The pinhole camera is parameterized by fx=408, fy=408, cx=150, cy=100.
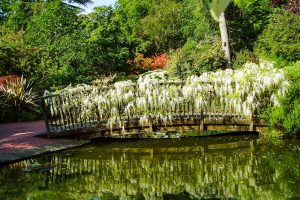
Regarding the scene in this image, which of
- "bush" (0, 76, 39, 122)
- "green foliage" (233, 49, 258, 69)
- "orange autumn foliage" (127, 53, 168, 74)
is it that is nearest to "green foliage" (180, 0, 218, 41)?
"orange autumn foliage" (127, 53, 168, 74)

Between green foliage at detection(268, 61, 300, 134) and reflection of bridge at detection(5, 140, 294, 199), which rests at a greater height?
green foliage at detection(268, 61, 300, 134)

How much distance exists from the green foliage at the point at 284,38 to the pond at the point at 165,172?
8.80m

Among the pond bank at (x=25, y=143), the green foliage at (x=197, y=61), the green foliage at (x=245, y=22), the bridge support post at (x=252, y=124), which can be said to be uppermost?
the green foliage at (x=245, y=22)

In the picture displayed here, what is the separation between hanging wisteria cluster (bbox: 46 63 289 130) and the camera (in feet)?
34.6

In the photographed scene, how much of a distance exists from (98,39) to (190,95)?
8238 mm

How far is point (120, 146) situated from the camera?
35.1 ft

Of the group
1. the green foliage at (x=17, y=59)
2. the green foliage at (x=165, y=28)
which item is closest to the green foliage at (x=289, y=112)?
the green foliage at (x=17, y=59)

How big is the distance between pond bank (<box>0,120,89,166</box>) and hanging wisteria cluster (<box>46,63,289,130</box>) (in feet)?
2.64

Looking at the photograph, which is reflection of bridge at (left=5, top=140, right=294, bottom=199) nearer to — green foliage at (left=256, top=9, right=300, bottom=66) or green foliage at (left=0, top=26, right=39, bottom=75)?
green foliage at (left=0, top=26, right=39, bottom=75)

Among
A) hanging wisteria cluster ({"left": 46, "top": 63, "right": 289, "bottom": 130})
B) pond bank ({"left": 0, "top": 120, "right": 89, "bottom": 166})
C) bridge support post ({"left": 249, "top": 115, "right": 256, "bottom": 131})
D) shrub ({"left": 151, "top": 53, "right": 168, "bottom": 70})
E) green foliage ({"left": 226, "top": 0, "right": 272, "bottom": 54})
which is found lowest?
pond bank ({"left": 0, "top": 120, "right": 89, "bottom": 166})

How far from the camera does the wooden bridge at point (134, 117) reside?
35.3ft

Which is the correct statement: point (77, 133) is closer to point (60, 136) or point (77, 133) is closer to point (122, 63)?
point (60, 136)

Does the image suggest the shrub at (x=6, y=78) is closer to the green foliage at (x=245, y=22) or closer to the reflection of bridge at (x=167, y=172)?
the reflection of bridge at (x=167, y=172)

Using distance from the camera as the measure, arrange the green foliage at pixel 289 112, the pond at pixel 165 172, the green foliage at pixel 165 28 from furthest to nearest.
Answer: the green foliage at pixel 165 28
the green foliage at pixel 289 112
the pond at pixel 165 172
